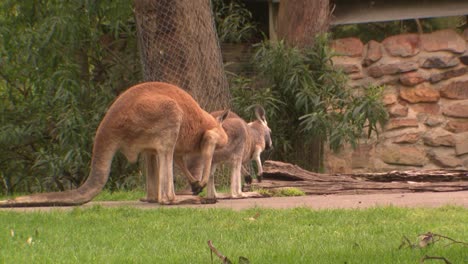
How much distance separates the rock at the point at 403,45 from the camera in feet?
45.3

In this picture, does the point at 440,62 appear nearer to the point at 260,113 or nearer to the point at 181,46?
the point at 260,113

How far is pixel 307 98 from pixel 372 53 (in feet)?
3.92

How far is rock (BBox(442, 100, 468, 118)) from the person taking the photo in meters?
13.4

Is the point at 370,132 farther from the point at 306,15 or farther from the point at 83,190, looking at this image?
the point at 83,190

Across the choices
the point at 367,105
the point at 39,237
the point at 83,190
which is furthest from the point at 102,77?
the point at 39,237

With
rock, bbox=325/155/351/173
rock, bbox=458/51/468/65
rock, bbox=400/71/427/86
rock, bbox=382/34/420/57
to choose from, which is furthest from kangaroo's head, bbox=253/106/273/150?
rock, bbox=458/51/468/65

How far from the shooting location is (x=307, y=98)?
44.5 feet

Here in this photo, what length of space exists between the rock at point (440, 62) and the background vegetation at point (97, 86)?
75 centimetres

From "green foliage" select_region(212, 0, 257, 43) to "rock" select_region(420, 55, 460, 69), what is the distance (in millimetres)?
2604

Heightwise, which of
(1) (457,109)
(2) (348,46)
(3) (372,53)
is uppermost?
(2) (348,46)

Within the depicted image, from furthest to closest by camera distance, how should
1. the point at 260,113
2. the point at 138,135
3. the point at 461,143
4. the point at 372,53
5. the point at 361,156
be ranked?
the point at 372,53, the point at 361,156, the point at 461,143, the point at 260,113, the point at 138,135

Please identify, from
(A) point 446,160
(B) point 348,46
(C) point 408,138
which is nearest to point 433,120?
(C) point 408,138

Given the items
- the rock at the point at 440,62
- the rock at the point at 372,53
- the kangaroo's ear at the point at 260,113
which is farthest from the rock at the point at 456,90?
the kangaroo's ear at the point at 260,113

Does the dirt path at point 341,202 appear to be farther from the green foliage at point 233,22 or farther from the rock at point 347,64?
the green foliage at point 233,22
